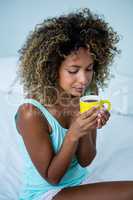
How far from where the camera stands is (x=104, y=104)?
0.97m

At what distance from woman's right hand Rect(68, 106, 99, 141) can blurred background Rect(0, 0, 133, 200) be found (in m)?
0.46

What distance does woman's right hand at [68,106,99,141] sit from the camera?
93 centimetres

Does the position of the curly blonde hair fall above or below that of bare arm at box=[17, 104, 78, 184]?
above

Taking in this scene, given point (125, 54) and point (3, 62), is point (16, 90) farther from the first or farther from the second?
point (125, 54)

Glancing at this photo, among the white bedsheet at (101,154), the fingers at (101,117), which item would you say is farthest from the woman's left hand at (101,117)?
the white bedsheet at (101,154)

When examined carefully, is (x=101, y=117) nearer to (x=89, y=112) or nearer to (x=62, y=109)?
(x=89, y=112)

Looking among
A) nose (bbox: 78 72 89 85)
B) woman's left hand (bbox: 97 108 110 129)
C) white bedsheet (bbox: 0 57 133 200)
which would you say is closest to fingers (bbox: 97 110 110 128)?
woman's left hand (bbox: 97 108 110 129)

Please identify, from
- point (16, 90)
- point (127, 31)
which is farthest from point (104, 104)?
point (16, 90)

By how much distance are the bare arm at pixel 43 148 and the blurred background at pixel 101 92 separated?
339 millimetres

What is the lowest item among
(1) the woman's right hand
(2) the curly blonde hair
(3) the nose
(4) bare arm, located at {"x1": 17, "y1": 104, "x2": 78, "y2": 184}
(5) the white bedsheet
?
(5) the white bedsheet

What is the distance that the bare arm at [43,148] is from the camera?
98 cm

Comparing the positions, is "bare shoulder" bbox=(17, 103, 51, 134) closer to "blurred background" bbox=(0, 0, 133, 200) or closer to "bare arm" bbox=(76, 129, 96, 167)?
"bare arm" bbox=(76, 129, 96, 167)

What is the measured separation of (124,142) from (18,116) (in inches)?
32.4

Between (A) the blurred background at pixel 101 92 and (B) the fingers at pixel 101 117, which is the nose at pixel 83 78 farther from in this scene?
(A) the blurred background at pixel 101 92
